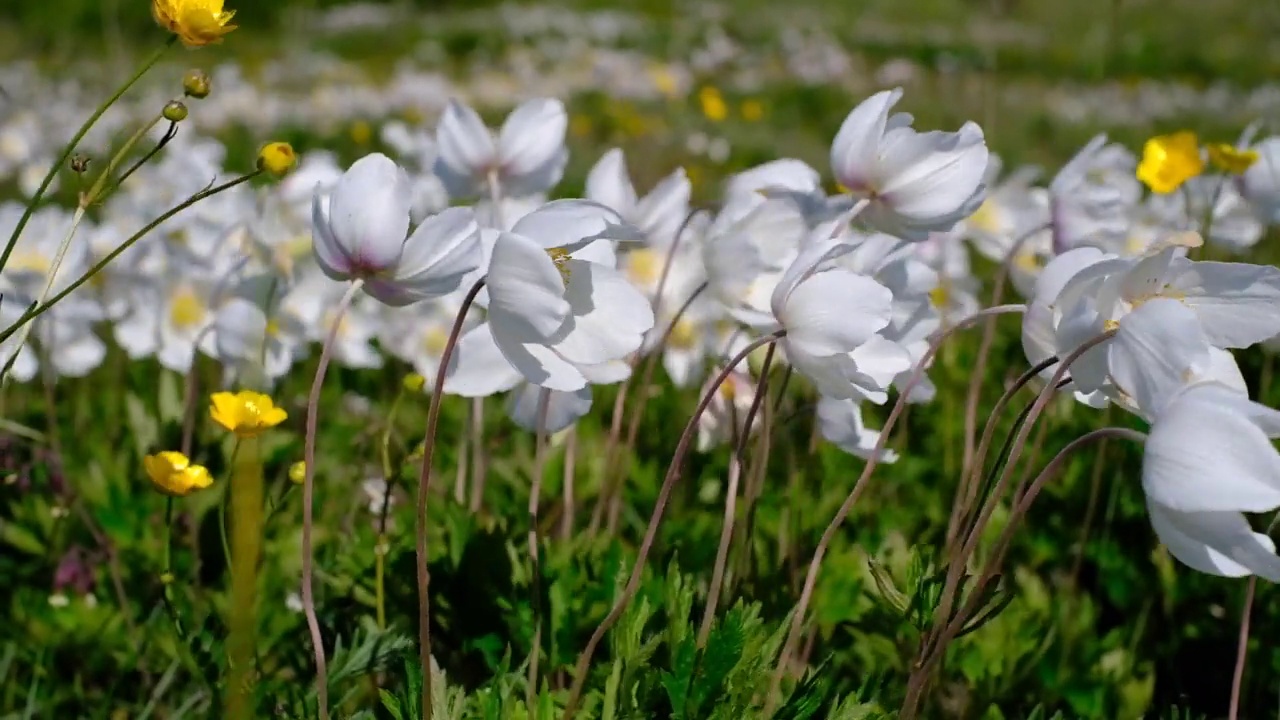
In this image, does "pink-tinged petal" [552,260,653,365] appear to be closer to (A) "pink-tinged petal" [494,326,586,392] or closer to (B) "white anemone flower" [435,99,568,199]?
(A) "pink-tinged petal" [494,326,586,392]

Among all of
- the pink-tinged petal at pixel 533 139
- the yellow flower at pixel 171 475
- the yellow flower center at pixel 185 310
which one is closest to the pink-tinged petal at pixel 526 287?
the yellow flower at pixel 171 475

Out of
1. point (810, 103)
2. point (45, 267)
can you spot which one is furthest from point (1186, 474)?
point (810, 103)

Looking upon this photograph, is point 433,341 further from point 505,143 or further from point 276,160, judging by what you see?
point 276,160

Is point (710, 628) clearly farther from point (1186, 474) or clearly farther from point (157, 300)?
point (157, 300)

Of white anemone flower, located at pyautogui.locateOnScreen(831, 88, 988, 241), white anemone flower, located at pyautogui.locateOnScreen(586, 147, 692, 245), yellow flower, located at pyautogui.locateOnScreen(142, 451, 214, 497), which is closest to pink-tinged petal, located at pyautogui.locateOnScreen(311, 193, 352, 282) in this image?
yellow flower, located at pyautogui.locateOnScreen(142, 451, 214, 497)

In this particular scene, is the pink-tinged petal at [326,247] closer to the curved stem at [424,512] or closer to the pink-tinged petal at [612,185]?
the curved stem at [424,512]

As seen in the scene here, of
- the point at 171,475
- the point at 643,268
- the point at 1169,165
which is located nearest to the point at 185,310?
the point at 643,268

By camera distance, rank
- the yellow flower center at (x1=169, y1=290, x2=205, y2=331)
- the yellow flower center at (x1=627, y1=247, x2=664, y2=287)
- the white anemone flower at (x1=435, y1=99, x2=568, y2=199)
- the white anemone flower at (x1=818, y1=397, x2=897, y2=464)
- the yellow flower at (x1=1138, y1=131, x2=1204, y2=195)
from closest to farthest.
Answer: the white anemone flower at (x1=818, y1=397, x2=897, y2=464) < the white anemone flower at (x1=435, y1=99, x2=568, y2=199) < the yellow flower at (x1=1138, y1=131, x2=1204, y2=195) < the yellow flower center at (x1=169, y1=290, x2=205, y2=331) < the yellow flower center at (x1=627, y1=247, x2=664, y2=287)
